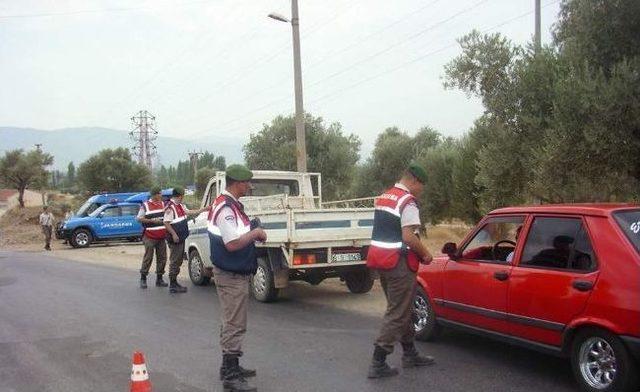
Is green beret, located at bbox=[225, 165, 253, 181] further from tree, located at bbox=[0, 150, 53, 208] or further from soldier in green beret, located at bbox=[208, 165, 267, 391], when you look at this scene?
tree, located at bbox=[0, 150, 53, 208]

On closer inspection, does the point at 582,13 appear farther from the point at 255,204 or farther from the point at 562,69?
the point at 255,204

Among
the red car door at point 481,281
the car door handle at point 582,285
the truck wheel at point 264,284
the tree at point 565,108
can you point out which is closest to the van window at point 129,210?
the truck wheel at point 264,284

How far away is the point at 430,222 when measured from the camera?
73.5 feet

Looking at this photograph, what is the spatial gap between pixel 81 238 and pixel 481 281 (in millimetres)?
23221

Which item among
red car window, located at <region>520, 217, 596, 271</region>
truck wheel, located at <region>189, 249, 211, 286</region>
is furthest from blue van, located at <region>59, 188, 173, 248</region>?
red car window, located at <region>520, 217, 596, 271</region>

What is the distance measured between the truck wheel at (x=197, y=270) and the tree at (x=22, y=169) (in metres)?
39.1

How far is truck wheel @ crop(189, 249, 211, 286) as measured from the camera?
11531mm

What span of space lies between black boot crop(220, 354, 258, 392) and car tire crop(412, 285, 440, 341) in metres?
2.19

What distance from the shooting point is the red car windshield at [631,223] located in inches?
183

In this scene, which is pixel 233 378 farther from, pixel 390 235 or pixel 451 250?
pixel 451 250

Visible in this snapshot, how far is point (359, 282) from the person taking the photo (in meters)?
10.3

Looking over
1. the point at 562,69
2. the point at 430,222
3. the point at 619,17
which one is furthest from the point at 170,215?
the point at 430,222

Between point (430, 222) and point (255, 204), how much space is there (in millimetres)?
12838

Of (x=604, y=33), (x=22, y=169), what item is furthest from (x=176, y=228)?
(x=22, y=169)
